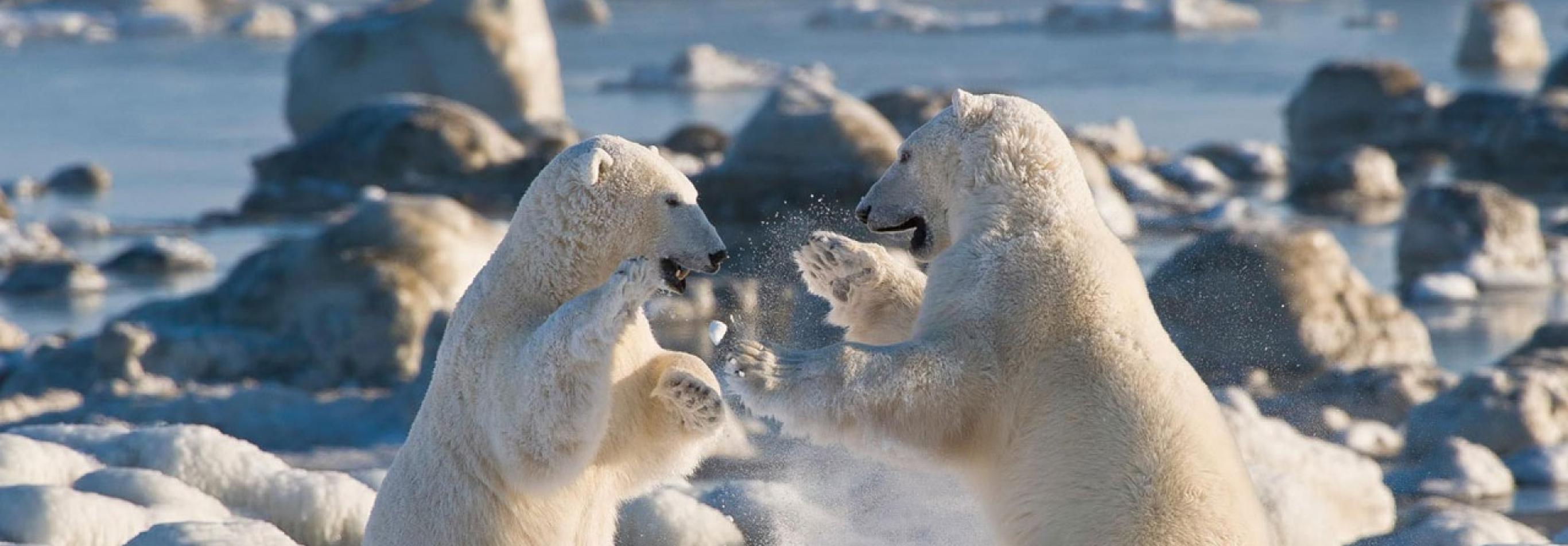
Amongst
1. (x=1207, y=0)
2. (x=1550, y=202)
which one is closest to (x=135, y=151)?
(x=1550, y=202)

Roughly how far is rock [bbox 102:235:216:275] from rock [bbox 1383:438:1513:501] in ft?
45.6

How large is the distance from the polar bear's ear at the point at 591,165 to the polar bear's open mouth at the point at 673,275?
12.3 inches

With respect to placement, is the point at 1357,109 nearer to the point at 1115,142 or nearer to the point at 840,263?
the point at 1115,142

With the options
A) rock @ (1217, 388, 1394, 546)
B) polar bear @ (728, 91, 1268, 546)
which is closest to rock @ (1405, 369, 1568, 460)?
rock @ (1217, 388, 1394, 546)

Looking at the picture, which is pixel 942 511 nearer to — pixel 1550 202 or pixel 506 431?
pixel 506 431

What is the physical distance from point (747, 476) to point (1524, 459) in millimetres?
4418

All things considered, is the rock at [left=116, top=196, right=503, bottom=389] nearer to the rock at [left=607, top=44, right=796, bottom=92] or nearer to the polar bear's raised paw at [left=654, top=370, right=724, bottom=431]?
the polar bear's raised paw at [left=654, top=370, right=724, bottom=431]

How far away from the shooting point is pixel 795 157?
2188 centimetres

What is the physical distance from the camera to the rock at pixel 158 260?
2125 centimetres

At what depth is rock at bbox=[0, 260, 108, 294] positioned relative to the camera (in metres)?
20.0

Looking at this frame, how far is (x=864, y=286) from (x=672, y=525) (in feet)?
7.46

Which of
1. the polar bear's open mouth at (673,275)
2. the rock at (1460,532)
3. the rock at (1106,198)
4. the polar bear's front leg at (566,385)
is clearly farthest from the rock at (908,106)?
the polar bear's front leg at (566,385)

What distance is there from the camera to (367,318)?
50.6ft

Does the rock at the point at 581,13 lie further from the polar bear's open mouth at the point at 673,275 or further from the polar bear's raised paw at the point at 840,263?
the polar bear's open mouth at the point at 673,275
